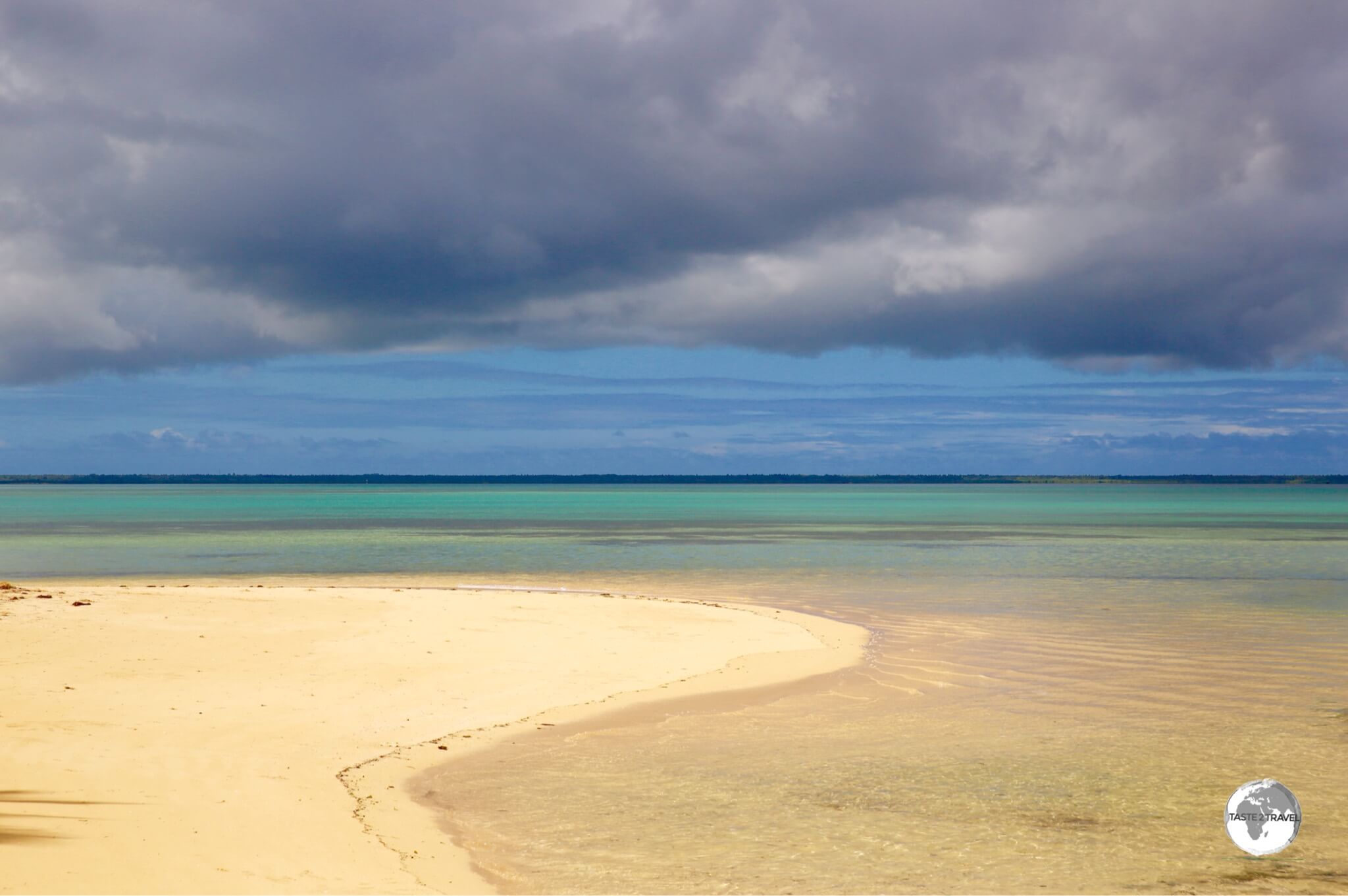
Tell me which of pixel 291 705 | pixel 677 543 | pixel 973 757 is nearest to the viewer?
pixel 973 757

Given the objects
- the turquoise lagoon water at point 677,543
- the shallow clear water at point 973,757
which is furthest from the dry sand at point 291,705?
the turquoise lagoon water at point 677,543

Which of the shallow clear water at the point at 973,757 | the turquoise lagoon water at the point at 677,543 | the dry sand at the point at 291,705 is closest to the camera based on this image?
the dry sand at the point at 291,705

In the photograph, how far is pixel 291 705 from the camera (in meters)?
13.5

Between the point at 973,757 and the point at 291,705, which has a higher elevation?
the point at 291,705

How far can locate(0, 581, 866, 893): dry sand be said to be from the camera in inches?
316

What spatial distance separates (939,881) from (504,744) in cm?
592

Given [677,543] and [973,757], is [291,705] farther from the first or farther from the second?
[677,543]

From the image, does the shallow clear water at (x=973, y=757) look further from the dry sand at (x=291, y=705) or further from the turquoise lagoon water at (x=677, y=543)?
the turquoise lagoon water at (x=677, y=543)

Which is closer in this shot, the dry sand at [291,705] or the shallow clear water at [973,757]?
the dry sand at [291,705]

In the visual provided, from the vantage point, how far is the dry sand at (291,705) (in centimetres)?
802

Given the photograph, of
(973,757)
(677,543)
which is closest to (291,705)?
(973,757)

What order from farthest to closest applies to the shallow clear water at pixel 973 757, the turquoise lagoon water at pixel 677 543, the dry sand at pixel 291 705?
the turquoise lagoon water at pixel 677 543
the shallow clear water at pixel 973 757
the dry sand at pixel 291 705

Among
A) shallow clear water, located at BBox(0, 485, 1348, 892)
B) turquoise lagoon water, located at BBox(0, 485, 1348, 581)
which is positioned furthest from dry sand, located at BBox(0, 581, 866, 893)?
turquoise lagoon water, located at BBox(0, 485, 1348, 581)

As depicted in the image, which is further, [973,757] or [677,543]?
[677,543]
